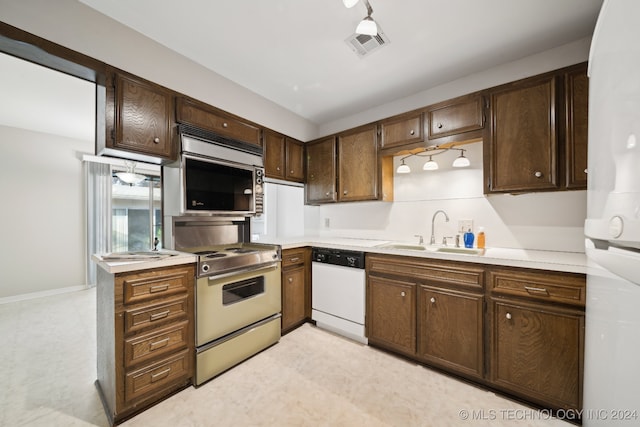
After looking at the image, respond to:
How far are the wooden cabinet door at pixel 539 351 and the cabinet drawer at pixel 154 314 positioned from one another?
216 centimetres

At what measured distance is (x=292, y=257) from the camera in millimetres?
2539

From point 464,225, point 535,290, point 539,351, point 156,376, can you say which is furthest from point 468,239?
point 156,376

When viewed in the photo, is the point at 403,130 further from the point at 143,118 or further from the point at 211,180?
the point at 143,118

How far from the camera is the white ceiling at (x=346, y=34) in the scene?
160 cm

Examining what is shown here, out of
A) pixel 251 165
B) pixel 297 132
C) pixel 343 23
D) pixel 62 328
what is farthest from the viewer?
pixel 297 132

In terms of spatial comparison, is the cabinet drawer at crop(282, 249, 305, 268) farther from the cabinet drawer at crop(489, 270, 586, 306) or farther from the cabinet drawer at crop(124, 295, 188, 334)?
the cabinet drawer at crop(489, 270, 586, 306)

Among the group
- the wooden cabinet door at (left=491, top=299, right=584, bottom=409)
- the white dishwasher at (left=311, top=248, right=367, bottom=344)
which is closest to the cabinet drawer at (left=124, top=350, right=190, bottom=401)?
the white dishwasher at (left=311, top=248, right=367, bottom=344)

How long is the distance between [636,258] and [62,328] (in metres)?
4.23

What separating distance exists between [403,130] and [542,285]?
65.3 inches

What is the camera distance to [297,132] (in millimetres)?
3275

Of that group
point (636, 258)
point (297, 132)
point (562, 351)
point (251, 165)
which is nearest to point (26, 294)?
point (251, 165)

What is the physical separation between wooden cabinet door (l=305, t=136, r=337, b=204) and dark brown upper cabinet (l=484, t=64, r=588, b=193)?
1.57 meters

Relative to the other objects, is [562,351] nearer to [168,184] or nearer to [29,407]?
[168,184]

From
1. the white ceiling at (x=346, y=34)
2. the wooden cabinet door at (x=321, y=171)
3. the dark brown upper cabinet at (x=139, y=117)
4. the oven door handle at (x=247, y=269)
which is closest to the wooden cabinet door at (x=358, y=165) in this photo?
the wooden cabinet door at (x=321, y=171)
